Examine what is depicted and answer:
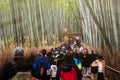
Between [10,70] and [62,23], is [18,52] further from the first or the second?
[62,23]

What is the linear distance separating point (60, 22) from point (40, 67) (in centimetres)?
101

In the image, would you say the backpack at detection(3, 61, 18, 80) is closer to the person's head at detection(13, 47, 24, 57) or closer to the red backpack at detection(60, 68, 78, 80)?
the person's head at detection(13, 47, 24, 57)

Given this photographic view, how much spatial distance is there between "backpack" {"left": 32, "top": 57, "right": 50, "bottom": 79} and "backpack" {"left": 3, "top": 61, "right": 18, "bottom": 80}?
1.05 feet

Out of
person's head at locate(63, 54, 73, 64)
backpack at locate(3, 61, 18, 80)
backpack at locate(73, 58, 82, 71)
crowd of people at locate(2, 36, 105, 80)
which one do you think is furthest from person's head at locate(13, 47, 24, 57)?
backpack at locate(73, 58, 82, 71)

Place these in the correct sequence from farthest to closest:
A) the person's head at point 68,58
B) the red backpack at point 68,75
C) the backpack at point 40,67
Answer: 1. the backpack at point 40,67
2. the person's head at point 68,58
3. the red backpack at point 68,75

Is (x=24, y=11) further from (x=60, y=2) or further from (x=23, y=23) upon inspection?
(x=60, y=2)

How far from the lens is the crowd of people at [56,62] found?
5586 millimetres

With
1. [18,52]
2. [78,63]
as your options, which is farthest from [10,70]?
[78,63]

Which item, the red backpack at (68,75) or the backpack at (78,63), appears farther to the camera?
the backpack at (78,63)

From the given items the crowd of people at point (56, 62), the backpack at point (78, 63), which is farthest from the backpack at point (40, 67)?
the backpack at point (78, 63)

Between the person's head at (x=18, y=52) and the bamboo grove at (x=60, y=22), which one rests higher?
the bamboo grove at (x=60, y=22)

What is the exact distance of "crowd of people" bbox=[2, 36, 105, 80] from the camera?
5586 millimetres

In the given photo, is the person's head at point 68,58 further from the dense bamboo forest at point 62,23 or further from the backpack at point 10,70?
the backpack at point 10,70

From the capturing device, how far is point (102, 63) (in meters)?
5.80
